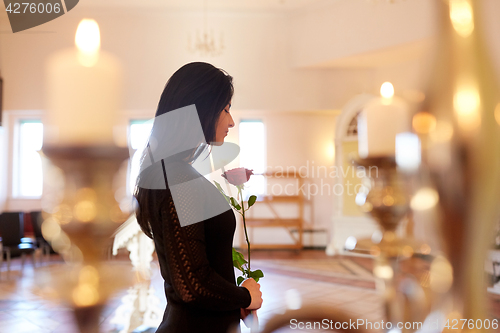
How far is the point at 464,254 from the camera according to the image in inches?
6.2

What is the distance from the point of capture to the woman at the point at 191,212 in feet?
3.25

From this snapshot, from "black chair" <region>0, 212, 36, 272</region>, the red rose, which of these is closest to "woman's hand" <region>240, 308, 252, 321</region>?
the red rose

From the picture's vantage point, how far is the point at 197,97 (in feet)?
3.69

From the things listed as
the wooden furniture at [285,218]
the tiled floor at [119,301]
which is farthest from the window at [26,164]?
the wooden furniture at [285,218]

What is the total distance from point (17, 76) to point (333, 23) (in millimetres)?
6514

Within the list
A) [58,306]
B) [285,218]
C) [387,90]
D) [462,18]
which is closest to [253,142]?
[285,218]

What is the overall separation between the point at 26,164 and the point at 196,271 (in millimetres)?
9459

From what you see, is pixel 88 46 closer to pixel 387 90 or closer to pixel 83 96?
pixel 83 96

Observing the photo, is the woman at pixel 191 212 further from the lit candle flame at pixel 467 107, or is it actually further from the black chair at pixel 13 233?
the black chair at pixel 13 233

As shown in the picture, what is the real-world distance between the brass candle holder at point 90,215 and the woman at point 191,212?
0.66 m

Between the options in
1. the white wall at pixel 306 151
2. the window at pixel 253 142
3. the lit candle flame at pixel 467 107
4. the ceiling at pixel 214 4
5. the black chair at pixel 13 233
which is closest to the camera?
the lit candle flame at pixel 467 107

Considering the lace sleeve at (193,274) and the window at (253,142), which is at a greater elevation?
the window at (253,142)

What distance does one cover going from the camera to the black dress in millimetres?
987

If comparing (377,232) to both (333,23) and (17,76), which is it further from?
(17,76)
